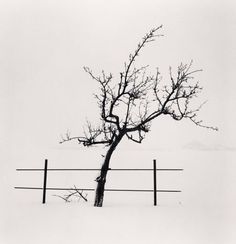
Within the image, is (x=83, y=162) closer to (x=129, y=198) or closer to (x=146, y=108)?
(x=129, y=198)

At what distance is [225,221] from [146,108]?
9.20 feet

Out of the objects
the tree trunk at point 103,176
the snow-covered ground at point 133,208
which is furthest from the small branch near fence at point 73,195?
the tree trunk at point 103,176

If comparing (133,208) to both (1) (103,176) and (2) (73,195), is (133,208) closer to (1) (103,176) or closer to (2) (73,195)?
(1) (103,176)

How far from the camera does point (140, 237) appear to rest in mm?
5633

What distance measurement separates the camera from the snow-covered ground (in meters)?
5.73

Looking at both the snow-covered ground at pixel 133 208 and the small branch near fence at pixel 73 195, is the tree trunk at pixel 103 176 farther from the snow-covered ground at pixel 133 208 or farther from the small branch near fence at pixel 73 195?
the small branch near fence at pixel 73 195

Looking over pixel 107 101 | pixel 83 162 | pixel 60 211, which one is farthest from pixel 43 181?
pixel 107 101

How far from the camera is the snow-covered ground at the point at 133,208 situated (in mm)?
5734

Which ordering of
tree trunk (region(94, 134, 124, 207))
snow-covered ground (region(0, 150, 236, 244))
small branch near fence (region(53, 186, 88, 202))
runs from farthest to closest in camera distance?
small branch near fence (region(53, 186, 88, 202)) < tree trunk (region(94, 134, 124, 207)) < snow-covered ground (region(0, 150, 236, 244))

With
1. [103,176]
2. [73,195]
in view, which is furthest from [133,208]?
[73,195]

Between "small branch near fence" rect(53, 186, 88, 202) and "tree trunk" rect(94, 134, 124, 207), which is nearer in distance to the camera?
"tree trunk" rect(94, 134, 124, 207)

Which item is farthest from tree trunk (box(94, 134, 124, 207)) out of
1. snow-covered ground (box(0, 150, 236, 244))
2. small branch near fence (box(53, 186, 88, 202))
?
small branch near fence (box(53, 186, 88, 202))

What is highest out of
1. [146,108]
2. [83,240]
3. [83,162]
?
[146,108]

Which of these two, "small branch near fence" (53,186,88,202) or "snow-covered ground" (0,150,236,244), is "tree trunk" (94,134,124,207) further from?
"small branch near fence" (53,186,88,202)
